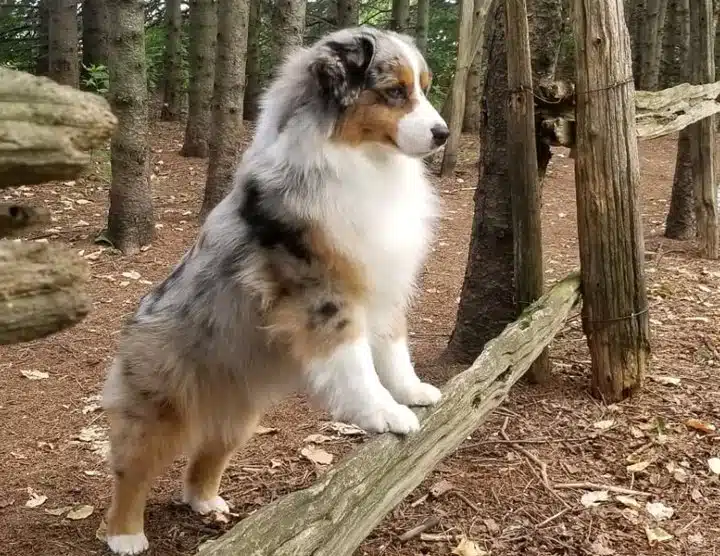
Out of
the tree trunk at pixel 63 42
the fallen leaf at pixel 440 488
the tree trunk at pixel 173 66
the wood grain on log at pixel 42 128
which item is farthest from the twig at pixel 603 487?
the tree trunk at pixel 173 66

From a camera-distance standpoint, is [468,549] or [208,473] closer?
[468,549]

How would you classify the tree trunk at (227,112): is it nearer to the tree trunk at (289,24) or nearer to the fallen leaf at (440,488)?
the tree trunk at (289,24)

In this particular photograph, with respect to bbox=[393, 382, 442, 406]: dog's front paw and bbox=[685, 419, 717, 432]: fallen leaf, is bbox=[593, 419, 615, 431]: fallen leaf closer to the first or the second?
bbox=[685, 419, 717, 432]: fallen leaf

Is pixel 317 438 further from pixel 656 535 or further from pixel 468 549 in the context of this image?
pixel 656 535

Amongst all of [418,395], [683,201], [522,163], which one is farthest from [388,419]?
[683,201]

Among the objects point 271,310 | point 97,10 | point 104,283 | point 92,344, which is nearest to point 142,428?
point 271,310

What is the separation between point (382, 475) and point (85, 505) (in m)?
1.99

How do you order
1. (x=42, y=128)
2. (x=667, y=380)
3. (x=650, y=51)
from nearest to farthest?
1. (x=42, y=128)
2. (x=667, y=380)
3. (x=650, y=51)

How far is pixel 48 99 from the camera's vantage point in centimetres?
155

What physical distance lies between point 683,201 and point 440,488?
5617 millimetres

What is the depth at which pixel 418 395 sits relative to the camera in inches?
138

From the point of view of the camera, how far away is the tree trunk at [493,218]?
5.02 meters

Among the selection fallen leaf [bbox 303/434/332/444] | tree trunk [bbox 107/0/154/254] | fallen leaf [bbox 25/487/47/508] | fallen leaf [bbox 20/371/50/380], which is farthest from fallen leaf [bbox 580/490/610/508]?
tree trunk [bbox 107/0/154/254]

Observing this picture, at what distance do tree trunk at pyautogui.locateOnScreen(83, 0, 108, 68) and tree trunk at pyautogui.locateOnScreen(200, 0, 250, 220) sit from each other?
7.22 metres
